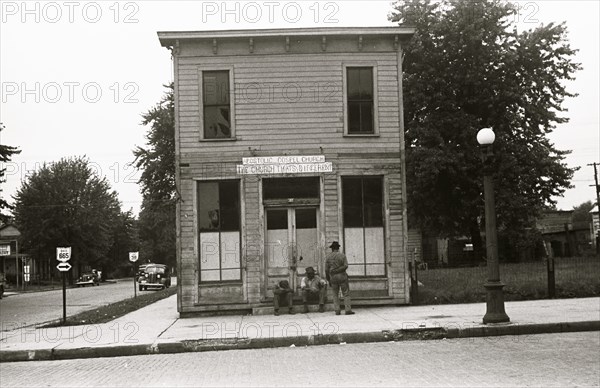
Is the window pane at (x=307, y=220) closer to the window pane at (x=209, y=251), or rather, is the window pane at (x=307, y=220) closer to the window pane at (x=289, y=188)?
the window pane at (x=289, y=188)

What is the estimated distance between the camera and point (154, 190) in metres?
40.6

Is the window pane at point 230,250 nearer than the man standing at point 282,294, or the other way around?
Answer: the man standing at point 282,294

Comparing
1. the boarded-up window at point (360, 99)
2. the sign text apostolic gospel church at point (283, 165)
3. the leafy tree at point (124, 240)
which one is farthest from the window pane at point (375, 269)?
the leafy tree at point (124, 240)

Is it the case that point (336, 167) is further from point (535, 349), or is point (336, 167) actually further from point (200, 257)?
point (535, 349)

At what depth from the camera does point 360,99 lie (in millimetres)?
19016

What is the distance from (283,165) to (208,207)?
232cm

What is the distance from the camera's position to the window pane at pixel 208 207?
60.6 ft

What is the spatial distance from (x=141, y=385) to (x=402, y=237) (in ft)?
35.5

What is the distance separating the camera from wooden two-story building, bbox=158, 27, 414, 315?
1841 centimetres

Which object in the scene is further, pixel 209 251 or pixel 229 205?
pixel 229 205

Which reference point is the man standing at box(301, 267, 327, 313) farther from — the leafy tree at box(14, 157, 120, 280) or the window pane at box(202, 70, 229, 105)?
the leafy tree at box(14, 157, 120, 280)

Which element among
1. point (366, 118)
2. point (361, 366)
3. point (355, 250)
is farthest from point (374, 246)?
point (361, 366)

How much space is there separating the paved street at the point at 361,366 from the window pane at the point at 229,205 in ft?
20.6

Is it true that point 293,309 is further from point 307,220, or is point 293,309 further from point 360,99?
point 360,99
